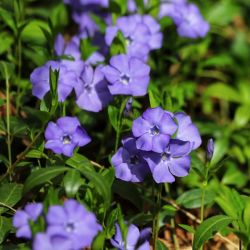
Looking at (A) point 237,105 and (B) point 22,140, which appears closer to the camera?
(B) point 22,140

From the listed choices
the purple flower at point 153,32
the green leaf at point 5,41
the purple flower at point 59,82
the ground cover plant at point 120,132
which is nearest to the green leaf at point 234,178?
the ground cover plant at point 120,132

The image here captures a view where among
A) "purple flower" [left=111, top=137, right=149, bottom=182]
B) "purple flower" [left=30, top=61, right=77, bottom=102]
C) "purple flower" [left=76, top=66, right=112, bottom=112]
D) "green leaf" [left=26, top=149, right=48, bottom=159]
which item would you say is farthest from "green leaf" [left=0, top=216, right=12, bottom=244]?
"purple flower" [left=76, top=66, right=112, bottom=112]

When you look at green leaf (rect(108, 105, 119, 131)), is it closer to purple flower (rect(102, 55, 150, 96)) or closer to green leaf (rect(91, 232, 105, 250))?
purple flower (rect(102, 55, 150, 96))

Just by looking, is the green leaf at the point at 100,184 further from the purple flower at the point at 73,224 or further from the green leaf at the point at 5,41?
the green leaf at the point at 5,41

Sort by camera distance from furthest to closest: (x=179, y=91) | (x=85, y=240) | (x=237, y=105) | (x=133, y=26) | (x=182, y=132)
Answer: (x=237, y=105), (x=179, y=91), (x=133, y=26), (x=182, y=132), (x=85, y=240)

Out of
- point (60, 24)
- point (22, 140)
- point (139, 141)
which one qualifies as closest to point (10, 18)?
point (60, 24)

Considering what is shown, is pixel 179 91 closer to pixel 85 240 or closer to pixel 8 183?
pixel 8 183

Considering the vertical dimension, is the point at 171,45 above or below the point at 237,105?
above
